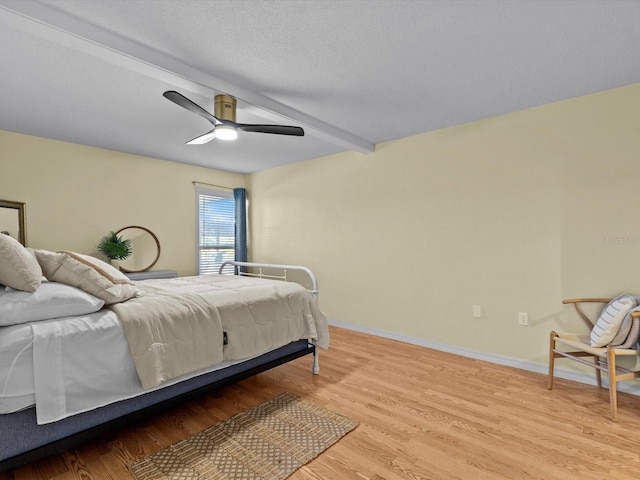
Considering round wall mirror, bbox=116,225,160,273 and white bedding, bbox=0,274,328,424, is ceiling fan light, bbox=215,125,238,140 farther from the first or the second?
round wall mirror, bbox=116,225,160,273

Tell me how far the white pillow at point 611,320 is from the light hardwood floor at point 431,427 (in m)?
0.46

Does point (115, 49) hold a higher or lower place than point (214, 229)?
higher

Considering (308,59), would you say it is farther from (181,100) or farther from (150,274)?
(150,274)

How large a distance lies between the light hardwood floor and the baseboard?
0.09m

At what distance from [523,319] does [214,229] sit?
4.34 meters

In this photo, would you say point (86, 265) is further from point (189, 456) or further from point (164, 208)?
point (164, 208)

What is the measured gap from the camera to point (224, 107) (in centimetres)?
251

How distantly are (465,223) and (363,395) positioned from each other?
1.98 m

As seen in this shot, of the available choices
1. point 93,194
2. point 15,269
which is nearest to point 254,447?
point 15,269

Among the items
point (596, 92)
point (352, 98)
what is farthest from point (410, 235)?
point (596, 92)

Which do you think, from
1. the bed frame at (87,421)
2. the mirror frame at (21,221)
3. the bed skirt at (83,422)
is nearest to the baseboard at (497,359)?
the bed frame at (87,421)

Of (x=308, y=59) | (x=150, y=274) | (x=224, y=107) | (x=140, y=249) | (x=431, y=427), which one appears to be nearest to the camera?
(x=431, y=427)

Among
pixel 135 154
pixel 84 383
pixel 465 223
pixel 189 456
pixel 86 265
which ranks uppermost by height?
pixel 135 154

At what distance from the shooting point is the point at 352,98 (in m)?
2.77
